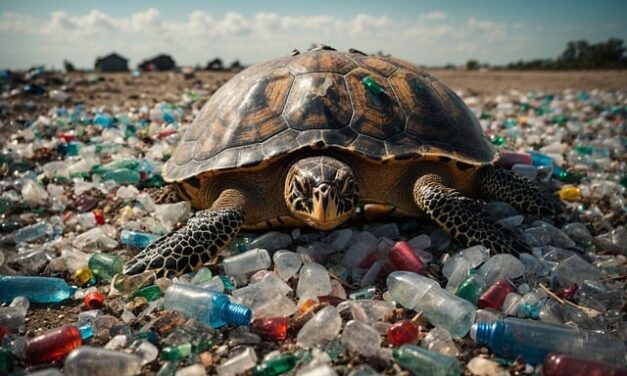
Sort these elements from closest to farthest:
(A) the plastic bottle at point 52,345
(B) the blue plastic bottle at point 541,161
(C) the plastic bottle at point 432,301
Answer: (A) the plastic bottle at point 52,345
(C) the plastic bottle at point 432,301
(B) the blue plastic bottle at point 541,161

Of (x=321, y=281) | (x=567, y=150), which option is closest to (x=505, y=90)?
(x=567, y=150)

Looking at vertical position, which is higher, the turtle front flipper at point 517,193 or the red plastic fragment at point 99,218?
the turtle front flipper at point 517,193

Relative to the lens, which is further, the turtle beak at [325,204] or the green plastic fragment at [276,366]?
the turtle beak at [325,204]

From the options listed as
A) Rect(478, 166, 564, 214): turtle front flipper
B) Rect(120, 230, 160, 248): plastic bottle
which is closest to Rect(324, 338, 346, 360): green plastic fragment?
Rect(120, 230, 160, 248): plastic bottle

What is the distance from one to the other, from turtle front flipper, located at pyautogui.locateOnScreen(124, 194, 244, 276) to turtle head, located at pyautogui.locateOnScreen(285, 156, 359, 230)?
563mm

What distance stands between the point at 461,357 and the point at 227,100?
328 cm

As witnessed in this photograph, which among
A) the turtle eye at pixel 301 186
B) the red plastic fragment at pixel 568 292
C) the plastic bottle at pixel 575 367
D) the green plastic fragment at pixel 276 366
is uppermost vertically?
the turtle eye at pixel 301 186

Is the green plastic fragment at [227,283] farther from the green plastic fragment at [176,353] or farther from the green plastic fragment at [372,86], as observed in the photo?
the green plastic fragment at [372,86]

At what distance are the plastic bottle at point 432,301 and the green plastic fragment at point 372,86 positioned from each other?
1.84 m

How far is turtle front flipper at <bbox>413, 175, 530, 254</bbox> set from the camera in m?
3.32

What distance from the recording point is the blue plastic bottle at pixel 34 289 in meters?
2.99

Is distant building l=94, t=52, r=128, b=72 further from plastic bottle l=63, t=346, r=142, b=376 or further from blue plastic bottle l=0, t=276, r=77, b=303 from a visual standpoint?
plastic bottle l=63, t=346, r=142, b=376

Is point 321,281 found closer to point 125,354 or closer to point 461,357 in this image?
point 461,357

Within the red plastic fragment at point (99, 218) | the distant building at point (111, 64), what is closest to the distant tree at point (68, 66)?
the distant building at point (111, 64)
